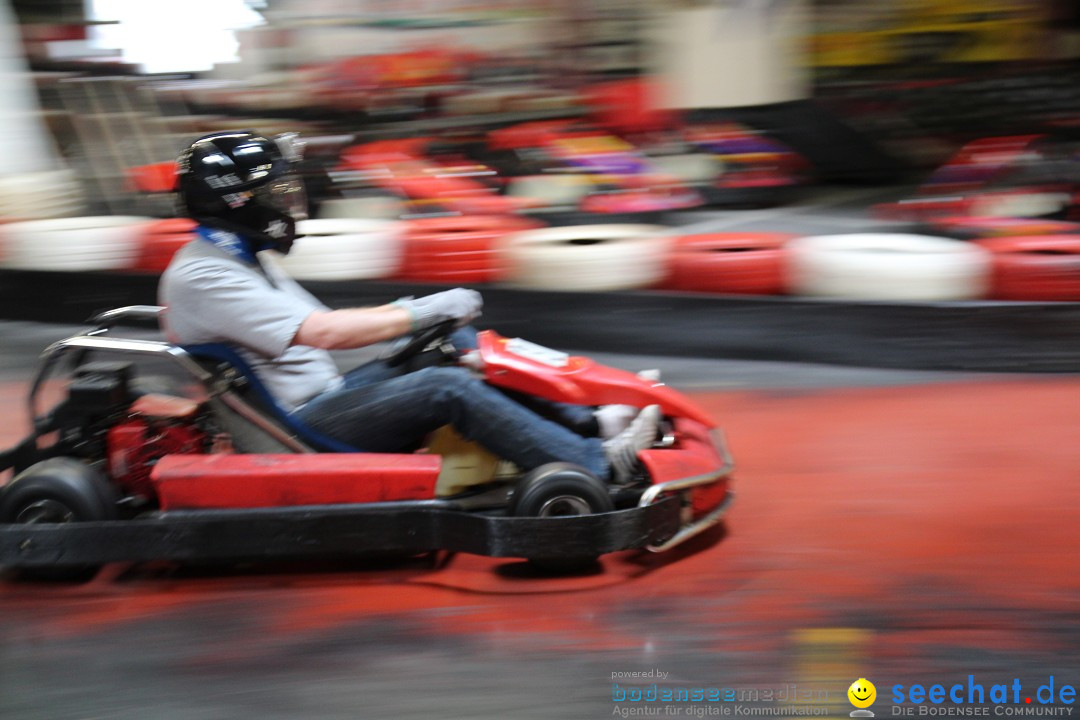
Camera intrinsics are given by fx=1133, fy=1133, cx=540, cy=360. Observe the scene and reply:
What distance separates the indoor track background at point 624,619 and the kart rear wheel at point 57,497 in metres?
0.19

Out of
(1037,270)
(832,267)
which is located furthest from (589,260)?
(1037,270)

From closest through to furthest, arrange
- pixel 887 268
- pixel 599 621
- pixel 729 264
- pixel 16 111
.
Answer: pixel 599 621, pixel 887 268, pixel 729 264, pixel 16 111

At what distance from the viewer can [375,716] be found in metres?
2.17

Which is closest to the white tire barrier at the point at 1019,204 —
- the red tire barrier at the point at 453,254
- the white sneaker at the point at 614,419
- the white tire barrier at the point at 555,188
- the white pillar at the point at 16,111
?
the white tire barrier at the point at 555,188

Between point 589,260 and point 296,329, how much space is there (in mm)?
2326

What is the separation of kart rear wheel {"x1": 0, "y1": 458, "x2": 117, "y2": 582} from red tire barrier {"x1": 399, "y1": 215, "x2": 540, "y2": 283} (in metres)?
2.59

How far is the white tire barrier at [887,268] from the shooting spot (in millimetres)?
4430

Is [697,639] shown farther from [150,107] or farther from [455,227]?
[150,107]

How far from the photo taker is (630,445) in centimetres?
281

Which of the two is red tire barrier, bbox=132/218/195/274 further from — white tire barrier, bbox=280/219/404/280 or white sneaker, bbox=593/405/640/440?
white sneaker, bbox=593/405/640/440

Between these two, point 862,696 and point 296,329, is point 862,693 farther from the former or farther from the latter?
point 296,329

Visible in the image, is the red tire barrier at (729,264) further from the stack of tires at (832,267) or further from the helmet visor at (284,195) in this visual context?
the helmet visor at (284,195)

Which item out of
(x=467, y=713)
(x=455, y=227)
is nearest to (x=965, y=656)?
(x=467, y=713)

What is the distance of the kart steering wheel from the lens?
2861 mm
